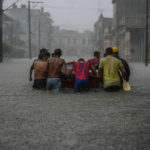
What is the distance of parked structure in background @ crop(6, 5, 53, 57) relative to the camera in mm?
75169

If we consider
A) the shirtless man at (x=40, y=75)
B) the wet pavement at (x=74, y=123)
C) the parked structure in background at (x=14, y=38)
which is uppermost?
the parked structure in background at (x=14, y=38)

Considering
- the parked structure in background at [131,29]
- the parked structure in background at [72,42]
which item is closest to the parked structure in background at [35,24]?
the parked structure in background at [131,29]

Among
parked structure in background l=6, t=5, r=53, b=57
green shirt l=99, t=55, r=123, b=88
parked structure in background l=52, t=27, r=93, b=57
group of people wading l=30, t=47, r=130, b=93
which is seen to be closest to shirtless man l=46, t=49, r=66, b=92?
group of people wading l=30, t=47, r=130, b=93

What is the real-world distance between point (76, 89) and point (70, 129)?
14.2ft

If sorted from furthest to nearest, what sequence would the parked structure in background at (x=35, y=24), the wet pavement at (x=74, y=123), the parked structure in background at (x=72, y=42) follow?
1. the parked structure in background at (x=72, y=42)
2. the parked structure in background at (x=35, y=24)
3. the wet pavement at (x=74, y=123)

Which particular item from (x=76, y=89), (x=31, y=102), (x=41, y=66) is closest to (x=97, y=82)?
(x=76, y=89)

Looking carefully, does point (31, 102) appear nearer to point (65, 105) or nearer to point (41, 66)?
point (65, 105)

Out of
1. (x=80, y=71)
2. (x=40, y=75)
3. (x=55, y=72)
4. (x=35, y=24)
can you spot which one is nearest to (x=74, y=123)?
(x=80, y=71)

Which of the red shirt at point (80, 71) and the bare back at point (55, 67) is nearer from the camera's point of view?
the red shirt at point (80, 71)

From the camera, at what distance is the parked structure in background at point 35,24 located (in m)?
75.2

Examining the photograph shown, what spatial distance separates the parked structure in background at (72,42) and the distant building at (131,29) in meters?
74.7

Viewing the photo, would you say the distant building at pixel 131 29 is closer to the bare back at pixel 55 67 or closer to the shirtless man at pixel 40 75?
the shirtless man at pixel 40 75

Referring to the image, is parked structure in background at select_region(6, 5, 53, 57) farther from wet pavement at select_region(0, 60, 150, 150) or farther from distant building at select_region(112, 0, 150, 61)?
wet pavement at select_region(0, 60, 150, 150)

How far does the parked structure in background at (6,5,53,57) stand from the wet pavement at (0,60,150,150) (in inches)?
2546
